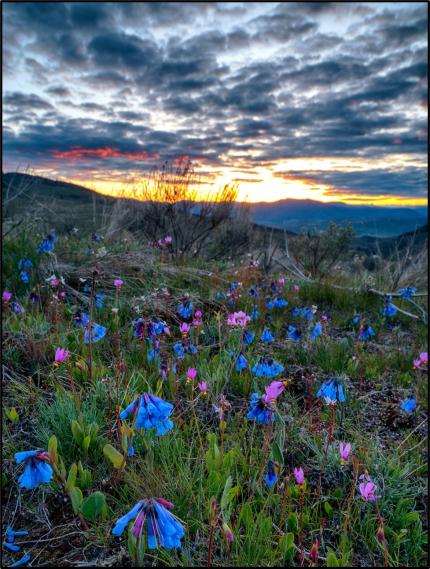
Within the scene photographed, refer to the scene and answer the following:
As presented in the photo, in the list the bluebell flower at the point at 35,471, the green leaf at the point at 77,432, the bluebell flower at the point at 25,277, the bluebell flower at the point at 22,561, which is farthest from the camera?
the bluebell flower at the point at 25,277

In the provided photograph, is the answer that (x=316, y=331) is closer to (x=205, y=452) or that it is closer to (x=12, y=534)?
(x=205, y=452)

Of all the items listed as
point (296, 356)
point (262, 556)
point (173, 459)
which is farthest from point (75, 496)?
point (296, 356)

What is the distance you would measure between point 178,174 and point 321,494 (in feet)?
26.9

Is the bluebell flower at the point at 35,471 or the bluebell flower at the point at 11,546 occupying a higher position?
the bluebell flower at the point at 35,471

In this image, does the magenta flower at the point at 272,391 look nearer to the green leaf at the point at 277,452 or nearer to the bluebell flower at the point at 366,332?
the green leaf at the point at 277,452

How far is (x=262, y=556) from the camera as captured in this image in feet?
5.24

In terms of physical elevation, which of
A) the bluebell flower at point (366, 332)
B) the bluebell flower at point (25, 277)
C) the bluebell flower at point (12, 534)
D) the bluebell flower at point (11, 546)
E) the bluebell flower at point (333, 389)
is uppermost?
the bluebell flower at point (25, 277)

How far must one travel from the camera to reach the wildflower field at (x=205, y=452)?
1.62m

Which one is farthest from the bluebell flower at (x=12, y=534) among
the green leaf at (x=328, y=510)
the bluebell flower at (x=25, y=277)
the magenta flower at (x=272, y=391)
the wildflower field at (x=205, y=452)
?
the bluebell flower at (x=25, y=277)

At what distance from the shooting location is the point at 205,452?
2.08 meters

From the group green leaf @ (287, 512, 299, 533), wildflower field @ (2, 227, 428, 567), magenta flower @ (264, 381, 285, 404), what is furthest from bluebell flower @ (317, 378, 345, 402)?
green leaf @ (287, 512, 299, 533)

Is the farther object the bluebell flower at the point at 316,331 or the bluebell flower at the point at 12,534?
the bluebell flower at the point at 316,331

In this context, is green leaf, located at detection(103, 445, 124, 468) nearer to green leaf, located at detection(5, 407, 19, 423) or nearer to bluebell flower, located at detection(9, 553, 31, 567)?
bluebell flower, located at detection(9, 553, 31, 567)

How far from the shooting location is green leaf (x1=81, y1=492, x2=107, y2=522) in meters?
1.59
